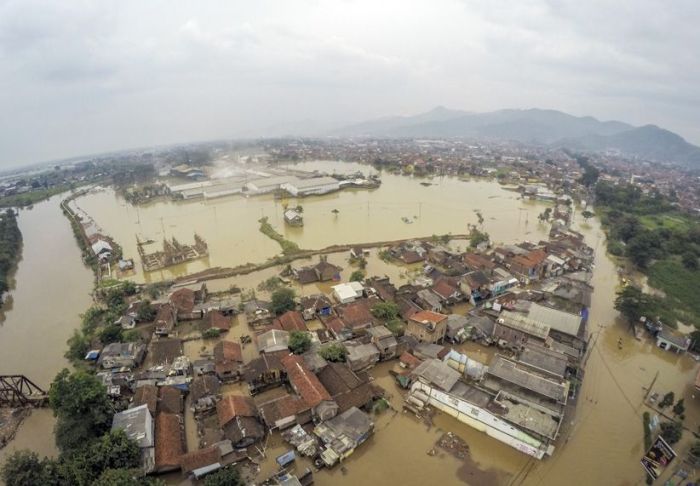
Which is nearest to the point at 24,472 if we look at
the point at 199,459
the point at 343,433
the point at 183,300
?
the point at 199,459

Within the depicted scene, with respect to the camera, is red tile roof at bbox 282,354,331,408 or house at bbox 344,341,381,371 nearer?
red tile roof at bbox 282,354,331,408

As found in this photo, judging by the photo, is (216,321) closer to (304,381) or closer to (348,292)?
(304,381)

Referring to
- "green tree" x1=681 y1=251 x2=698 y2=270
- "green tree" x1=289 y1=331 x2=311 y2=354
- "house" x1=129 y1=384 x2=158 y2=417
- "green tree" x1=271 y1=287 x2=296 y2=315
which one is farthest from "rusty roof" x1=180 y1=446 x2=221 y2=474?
"green tree" x1=681 y1=251 x2=698 y2=270

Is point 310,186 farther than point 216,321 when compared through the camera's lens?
Yes

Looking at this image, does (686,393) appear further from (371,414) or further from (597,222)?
(597,222)

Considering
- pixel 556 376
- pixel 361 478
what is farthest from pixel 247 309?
pixel 556 376

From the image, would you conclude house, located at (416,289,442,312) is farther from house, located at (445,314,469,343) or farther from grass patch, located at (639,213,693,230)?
grass patch, located at (639,213,693,230)
